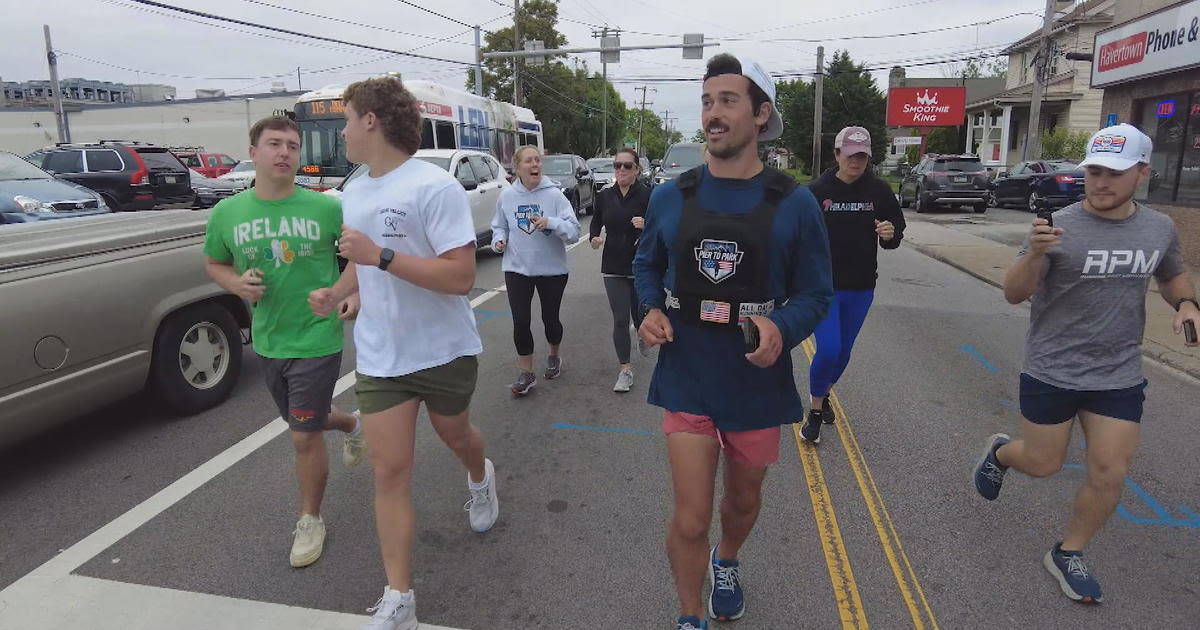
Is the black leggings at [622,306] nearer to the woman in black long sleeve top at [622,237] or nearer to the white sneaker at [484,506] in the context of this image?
the woman in black long sleeve top at [622,237]

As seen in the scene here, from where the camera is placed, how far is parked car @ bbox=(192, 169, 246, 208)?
1869cm

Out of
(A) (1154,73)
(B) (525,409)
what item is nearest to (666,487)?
(B) (525,409)

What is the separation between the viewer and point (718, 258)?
231 centimetres

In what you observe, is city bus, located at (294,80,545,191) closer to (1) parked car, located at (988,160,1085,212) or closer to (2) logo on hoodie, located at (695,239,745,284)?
(2) logo on hoodie, located at (695,239,745,284)

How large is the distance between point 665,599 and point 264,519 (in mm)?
2002

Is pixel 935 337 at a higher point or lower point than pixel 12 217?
lower

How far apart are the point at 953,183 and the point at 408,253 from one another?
2277cm

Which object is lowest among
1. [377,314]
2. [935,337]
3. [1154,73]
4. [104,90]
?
[935,337]

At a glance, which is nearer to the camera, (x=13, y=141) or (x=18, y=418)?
(x=18, y=418)

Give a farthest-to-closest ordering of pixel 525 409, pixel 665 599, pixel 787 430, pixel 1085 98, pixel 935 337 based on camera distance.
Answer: pixel 1085 98
pixel 935 337
pixel 525 409
pixel 787 430
pixel 665 599

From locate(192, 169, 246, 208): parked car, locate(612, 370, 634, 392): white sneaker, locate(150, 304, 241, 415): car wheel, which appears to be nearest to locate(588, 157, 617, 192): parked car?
locate(192, 169, 246, 208): parked car

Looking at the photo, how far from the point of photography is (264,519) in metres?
3.57

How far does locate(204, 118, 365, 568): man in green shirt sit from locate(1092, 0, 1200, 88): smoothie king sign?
14.0 m

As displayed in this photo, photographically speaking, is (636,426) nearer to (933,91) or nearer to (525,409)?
(525,409)
